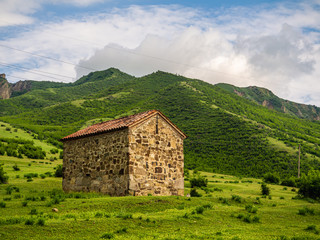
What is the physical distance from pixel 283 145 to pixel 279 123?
69.5 ft

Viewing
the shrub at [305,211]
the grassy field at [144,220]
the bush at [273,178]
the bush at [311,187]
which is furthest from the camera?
the bush at [273,178]

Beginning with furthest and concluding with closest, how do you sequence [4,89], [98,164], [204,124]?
[4,89], [204,124], [98,164]

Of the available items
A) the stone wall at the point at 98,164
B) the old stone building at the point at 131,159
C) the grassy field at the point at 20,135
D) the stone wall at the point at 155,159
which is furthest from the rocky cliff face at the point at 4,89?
the stone wall at the point at 155,159

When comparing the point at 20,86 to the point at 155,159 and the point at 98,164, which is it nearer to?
the point at 98,164

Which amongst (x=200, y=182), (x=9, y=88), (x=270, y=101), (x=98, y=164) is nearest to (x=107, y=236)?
(x=98, y=164)

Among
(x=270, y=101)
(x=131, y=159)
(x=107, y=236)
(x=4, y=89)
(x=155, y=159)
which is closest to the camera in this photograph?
(x=107, y=236)

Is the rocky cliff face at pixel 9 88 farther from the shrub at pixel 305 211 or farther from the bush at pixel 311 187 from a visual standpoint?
the shrub at pixel 305 211

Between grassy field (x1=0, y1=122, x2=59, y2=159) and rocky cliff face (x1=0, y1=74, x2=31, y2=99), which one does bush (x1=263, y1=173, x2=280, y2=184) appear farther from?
rocky cliff face (x1=0, y1=74, x2=31, y2=99)

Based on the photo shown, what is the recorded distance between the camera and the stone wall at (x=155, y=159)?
18047 mm

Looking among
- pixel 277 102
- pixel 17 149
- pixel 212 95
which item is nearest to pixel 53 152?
pixel 17 149

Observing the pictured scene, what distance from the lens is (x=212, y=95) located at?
3467 inches

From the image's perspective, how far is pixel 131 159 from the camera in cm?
1788

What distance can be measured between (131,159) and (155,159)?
1922 millimetres

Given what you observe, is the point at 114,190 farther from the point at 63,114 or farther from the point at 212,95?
the point at 212,95
